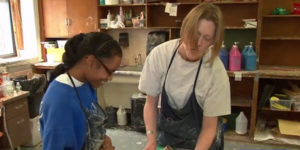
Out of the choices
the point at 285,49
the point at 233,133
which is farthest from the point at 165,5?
the point at 233,133

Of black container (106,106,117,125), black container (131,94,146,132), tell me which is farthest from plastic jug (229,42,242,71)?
black container (106,106,117,125)

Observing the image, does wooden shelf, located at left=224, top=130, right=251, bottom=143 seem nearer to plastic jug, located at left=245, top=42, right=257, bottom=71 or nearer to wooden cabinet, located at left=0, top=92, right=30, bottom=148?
plastic jug, located at left=245, top=42, right=257, bottom=71

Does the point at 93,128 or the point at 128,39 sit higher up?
the point at 128,39

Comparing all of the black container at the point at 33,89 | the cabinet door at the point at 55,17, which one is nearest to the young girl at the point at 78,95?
the black container at the point at 33,89

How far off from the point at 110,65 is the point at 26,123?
7.17ft

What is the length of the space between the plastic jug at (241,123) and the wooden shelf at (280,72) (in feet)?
1.91

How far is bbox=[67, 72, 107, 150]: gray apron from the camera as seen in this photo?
1.05 meters

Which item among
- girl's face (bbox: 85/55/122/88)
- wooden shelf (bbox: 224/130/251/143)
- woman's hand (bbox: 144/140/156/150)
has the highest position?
girl's face (bbox: 85/55/122/88)

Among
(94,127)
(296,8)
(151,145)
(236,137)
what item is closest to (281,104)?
(236,137)

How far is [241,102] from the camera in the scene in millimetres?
3250

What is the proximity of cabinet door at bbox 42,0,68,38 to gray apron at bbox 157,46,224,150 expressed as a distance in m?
2.82

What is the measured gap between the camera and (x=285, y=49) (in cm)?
331

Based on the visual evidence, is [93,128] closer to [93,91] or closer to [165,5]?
[93,91]

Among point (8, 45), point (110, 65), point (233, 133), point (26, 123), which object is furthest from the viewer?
point (8, 45)
